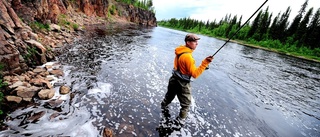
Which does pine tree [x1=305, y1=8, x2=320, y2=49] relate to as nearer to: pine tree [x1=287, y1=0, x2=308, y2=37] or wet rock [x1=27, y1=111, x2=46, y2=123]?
pine tree [x1=287, y1=0, x2=308, y2=37]

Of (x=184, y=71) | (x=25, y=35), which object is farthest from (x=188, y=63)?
(x=25, y=35)

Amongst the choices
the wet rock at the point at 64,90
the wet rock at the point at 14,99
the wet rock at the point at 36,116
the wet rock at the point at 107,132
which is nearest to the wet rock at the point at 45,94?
the wet rock at the point at 64,90

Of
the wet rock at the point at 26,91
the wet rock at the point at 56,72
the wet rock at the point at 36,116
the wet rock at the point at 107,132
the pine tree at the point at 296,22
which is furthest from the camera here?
the pine tree at the point at 296,22

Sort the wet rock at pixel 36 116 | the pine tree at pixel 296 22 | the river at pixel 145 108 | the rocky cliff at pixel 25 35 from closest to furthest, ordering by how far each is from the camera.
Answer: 1. the wet rock at pixel 36 116
2. the river at pixel 145 108
3. the rocky cliff at pixel 25 35
4. the pine tree at pixel 296 22

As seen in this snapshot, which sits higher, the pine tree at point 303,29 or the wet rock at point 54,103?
the pine tree at point 303,29

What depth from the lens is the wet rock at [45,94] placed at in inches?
202

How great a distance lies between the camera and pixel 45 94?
205 inches

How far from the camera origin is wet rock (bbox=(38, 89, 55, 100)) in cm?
513

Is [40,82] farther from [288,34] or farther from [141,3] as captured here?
[141,3]

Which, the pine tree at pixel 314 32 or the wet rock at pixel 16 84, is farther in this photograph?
the pine tree at pixel 314 32

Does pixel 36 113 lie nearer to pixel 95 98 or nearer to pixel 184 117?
pixel 95 98

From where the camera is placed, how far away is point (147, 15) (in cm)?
10700

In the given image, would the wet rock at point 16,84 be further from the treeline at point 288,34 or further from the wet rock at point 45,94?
the treeline at point 288,34

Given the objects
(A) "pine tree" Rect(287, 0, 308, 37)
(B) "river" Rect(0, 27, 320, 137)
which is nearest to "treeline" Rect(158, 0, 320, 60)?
(A) "pine tree" Rect(287, 0, 308, 37)
